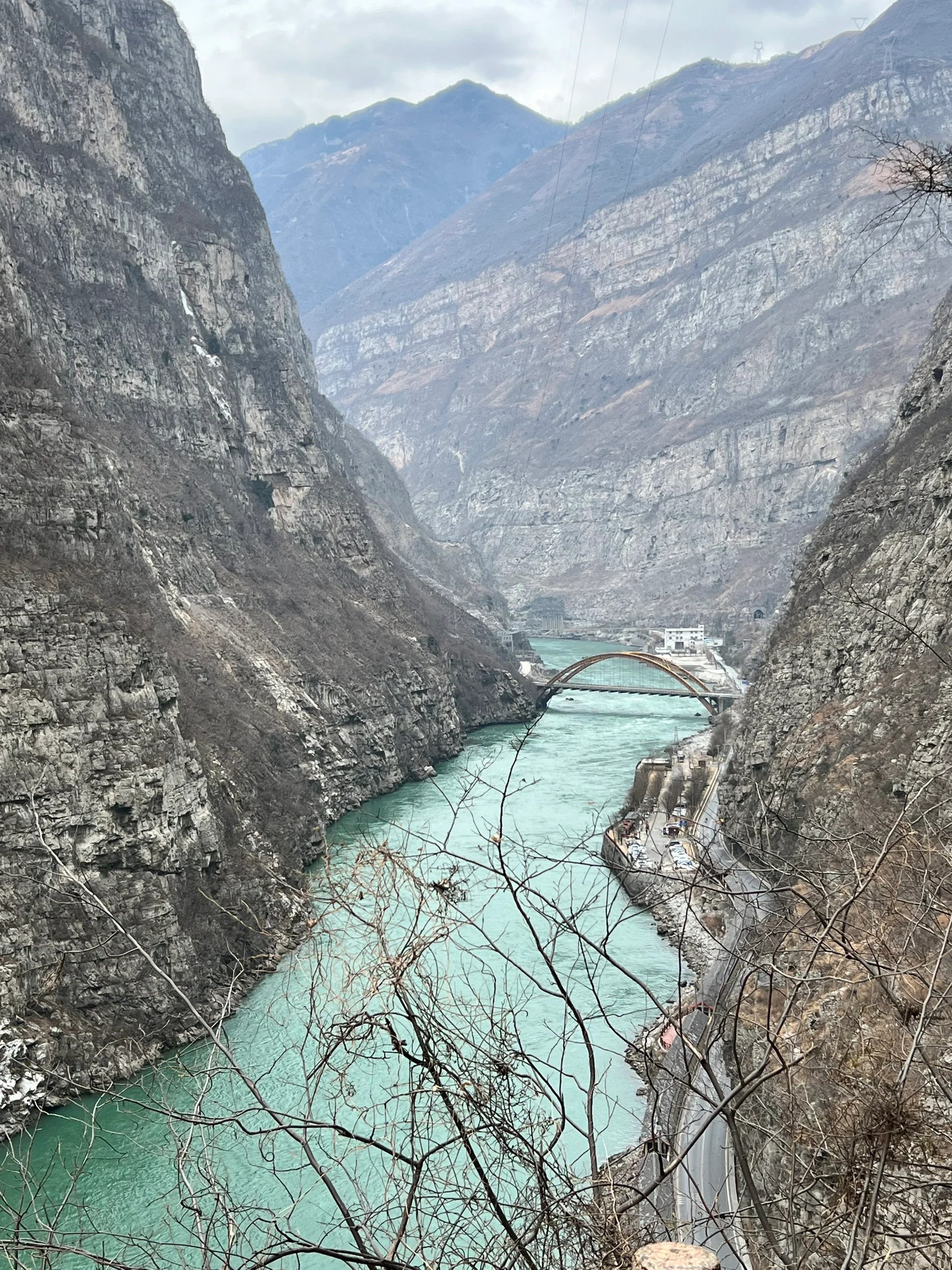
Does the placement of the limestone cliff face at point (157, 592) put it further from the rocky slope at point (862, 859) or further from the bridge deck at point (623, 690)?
the bridge deck at point (623, 690)

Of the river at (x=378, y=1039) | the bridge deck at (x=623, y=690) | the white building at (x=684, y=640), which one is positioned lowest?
the white building at (x=684, y=640)

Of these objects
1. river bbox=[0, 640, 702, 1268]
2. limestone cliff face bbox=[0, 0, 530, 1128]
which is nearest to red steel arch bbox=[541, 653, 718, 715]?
limestone cliff face bbox=[0, 0, 530, 1128]

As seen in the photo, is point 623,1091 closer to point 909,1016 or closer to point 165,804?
point 165,804

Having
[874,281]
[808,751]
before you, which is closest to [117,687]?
[808,751]

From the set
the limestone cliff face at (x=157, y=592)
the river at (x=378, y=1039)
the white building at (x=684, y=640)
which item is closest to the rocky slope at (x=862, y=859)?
the river at (x=378, y=1039)

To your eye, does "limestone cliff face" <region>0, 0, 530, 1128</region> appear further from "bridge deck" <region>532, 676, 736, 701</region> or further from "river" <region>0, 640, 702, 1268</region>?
"bridge deck" <region>532, 676, 736, 701</region>

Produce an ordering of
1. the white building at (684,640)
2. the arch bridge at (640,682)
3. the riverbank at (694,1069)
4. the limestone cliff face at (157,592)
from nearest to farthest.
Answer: the riverbank at (694,1069)
the limestone cliff face at (157,592)
the arch bridge at (640,682)
the white building at (684,640)
